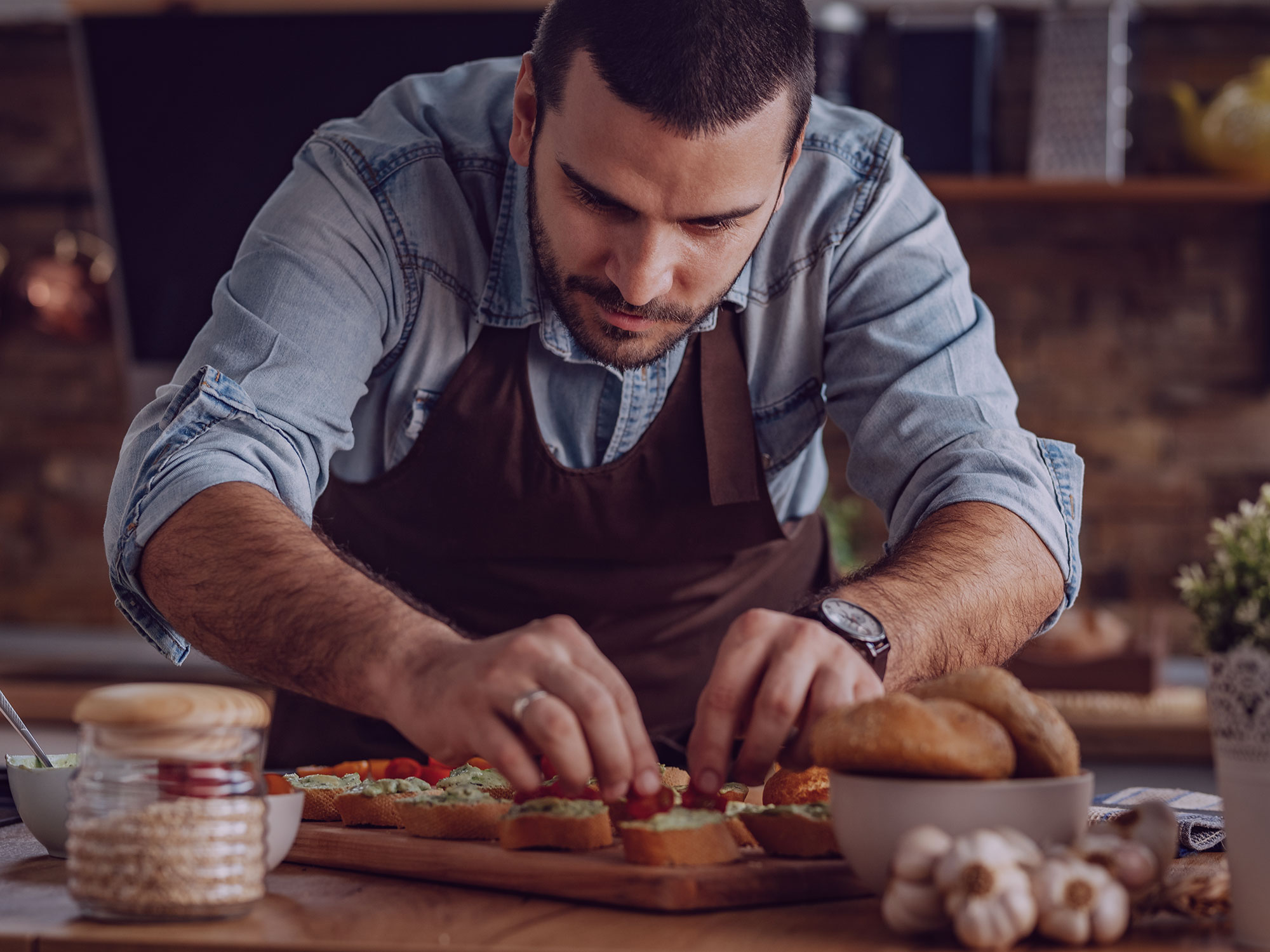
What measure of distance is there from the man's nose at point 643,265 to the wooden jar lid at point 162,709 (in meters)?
0.55

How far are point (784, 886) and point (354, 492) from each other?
0.86m

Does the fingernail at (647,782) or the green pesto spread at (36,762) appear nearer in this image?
the fingernail at (647,782)

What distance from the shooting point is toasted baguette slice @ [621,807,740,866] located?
85 centimetres

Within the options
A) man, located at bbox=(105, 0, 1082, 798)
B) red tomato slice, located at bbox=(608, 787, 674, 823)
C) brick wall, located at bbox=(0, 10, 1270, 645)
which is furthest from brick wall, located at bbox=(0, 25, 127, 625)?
red tomato slice, located at bbox=(608, 787, 674, 823)

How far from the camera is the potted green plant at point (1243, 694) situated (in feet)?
2.40

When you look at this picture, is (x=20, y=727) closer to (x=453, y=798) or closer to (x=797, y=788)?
(x=453, y=798)

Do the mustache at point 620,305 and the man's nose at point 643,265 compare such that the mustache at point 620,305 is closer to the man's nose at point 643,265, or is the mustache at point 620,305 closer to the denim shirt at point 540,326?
the man's nose at point 643,265

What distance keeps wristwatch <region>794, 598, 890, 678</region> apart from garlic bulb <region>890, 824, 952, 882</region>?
0.26 m

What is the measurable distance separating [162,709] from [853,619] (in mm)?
505

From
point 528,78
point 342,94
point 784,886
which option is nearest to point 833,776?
point 784,886

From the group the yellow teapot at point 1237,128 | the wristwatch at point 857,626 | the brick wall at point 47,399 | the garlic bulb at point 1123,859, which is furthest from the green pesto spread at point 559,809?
the brick wall at point 47,399

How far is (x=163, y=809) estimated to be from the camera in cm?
75

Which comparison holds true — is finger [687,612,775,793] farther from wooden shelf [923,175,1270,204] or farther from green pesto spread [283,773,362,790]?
wooden shelf [923,175,1270,204]

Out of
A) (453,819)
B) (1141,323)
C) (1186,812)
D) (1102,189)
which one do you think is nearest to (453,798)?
(453,819)
